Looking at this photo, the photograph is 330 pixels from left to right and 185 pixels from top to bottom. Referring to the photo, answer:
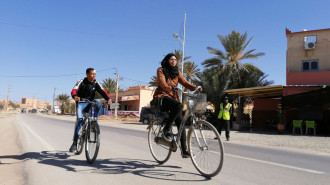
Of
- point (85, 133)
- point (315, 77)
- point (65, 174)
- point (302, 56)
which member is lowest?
point (65, 174)

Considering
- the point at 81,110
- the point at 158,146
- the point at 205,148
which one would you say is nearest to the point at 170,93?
the point at 205,148

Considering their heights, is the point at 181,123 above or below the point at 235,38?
below

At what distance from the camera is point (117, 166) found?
4.61m

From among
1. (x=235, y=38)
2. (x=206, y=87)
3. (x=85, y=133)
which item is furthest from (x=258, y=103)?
(x=85, y=133)

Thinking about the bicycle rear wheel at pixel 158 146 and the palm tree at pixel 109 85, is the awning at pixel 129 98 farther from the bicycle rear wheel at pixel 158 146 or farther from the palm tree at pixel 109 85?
the bicycle rear wheel at pixel 158 146

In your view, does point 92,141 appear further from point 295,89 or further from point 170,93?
point 295,89

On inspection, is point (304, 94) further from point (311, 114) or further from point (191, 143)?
point (191, 143)

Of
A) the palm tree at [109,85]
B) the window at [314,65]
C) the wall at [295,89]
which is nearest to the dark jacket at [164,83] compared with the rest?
the wall at [295,89]

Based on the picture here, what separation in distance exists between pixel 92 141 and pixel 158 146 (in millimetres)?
1236

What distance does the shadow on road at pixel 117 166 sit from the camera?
397 cm

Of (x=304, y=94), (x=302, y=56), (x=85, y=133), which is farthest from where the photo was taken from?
(x=302, y=56)

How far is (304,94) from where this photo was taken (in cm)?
1638

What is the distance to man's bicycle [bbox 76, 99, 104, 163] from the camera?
468 cm

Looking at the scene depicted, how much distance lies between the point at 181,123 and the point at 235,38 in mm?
24921
